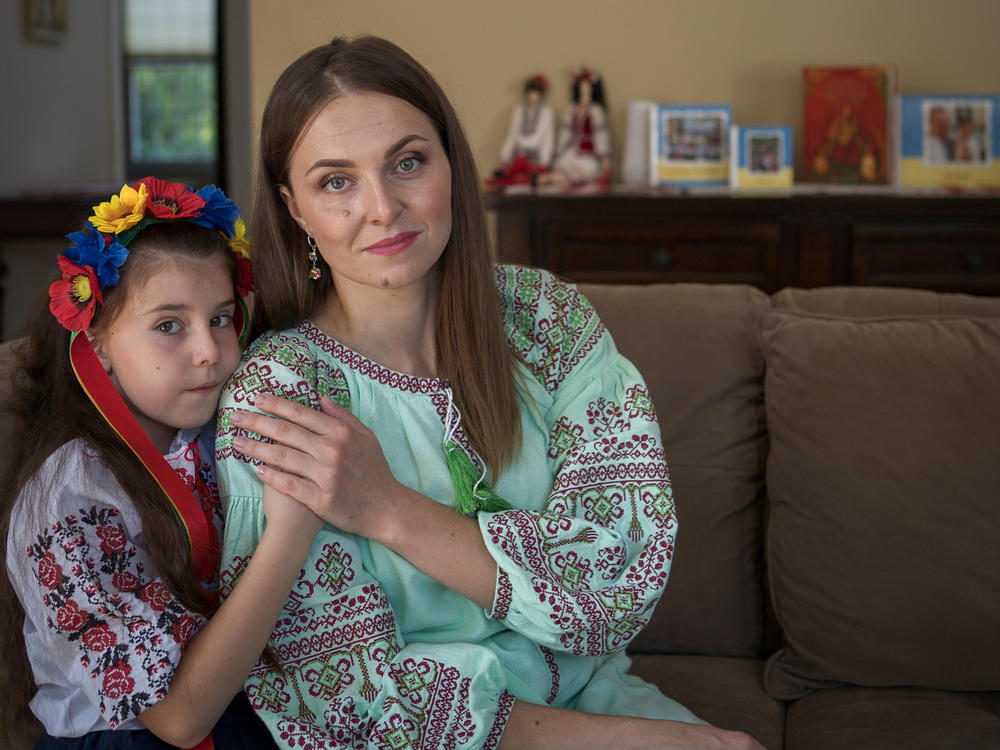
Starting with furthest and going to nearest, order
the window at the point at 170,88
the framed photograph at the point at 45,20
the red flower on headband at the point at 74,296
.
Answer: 1. the window at the point at 170,88
2. the framed photograph at the point at 45,20
3. the red flower on headband at the point at 74,296

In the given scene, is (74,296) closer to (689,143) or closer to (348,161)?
(348,161)

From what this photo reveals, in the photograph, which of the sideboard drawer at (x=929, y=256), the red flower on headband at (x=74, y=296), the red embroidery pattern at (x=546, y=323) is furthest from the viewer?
the sideboard drawer at (x=929, y=256)

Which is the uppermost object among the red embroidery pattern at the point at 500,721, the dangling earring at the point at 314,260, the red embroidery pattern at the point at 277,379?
the dangling earring at the point at 314,260

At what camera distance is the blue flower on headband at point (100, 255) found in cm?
133

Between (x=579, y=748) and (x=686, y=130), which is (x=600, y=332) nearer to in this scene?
(x=579, y=748)

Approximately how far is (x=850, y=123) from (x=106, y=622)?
3126mm

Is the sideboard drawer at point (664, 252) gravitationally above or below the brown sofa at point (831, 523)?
above

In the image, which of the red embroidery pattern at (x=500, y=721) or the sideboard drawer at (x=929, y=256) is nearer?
the red embroidery pattern at (x=500, y=721)

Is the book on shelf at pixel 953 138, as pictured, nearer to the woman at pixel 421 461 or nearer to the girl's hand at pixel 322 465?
the woman at pixel 421 461

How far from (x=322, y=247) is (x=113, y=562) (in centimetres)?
46

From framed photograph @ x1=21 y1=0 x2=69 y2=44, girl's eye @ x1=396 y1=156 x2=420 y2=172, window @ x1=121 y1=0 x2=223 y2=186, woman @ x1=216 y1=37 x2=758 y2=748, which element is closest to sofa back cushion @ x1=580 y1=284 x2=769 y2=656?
woman @ x1=216 y1=37 x2=758 y2=748

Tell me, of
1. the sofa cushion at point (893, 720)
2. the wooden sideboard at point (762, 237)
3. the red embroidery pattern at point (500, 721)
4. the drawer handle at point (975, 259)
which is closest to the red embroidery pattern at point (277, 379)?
the red embroidery pattern at point (500, 721)

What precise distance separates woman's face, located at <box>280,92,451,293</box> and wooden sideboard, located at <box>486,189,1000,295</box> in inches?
78.3

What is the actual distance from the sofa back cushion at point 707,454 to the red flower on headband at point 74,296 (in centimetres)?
95
